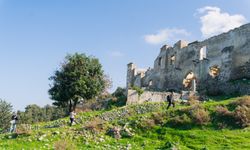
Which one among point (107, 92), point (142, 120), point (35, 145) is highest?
point (107, 92)

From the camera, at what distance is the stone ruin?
4787 centimetres

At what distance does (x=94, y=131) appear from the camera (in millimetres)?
32094

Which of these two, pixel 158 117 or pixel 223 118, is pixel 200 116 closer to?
pixel 223 118

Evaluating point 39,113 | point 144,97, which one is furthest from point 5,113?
point 144,97

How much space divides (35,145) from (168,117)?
10.3m

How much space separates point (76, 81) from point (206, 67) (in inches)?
670

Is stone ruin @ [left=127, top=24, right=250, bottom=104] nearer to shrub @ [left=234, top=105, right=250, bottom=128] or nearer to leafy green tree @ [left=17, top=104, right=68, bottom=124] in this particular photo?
shrub @ [left=234, top=105, right=250, bottom=128]

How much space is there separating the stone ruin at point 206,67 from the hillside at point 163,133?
12767mm

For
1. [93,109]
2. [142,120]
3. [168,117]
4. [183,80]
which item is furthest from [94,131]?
[183,80]

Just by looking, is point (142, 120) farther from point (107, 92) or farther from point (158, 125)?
point (107, 92)

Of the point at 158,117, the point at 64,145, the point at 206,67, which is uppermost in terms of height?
the point at 206,67

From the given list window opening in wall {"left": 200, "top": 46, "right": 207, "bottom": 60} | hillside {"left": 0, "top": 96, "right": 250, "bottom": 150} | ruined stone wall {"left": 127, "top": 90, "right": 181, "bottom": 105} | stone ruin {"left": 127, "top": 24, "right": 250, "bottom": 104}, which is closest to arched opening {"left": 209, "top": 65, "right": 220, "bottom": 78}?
stone ruin {"left": 127, "top": 24, "right": 250, "bottom": 104}

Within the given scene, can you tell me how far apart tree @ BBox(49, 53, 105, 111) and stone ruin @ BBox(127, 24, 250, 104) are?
172 inches

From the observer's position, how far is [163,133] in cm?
3127
